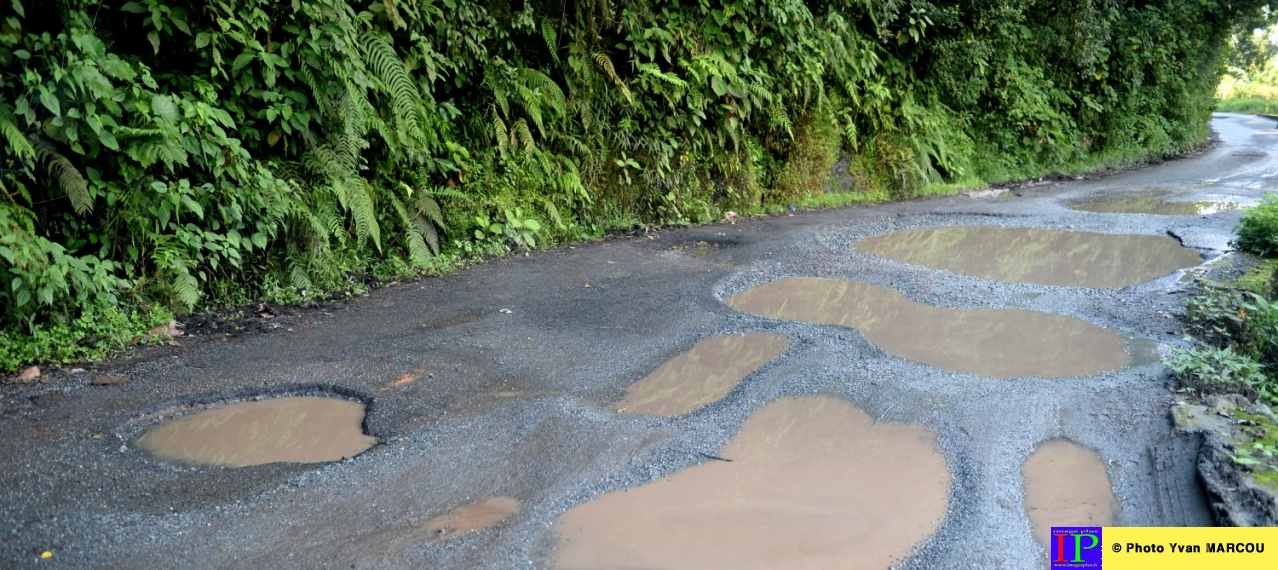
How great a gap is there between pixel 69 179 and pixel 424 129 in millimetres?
3245

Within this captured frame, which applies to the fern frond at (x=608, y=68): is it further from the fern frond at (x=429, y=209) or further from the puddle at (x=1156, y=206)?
the puddle at (x=1156, y=206)

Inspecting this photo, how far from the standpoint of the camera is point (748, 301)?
7.56 m

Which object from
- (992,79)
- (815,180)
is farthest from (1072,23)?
(815,180)

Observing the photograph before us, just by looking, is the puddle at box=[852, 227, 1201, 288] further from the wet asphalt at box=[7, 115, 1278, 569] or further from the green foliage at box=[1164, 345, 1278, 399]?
the green foliage at box=[1164, 345, 1278, 399]

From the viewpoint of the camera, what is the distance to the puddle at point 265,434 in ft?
14.9

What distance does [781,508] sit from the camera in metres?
4.05

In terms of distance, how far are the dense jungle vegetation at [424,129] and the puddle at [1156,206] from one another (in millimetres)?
2376

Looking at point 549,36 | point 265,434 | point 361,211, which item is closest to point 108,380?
point 265,434

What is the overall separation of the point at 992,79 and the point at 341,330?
1397cm

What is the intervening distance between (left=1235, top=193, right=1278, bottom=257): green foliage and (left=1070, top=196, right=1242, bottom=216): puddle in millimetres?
2869

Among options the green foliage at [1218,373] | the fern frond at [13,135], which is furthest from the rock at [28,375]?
the green foliage at [1218,373]

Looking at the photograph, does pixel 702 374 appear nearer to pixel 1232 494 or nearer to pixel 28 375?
pixel 1232 494

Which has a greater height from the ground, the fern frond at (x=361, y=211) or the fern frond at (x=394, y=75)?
the fern frond at (x=394, y=75)

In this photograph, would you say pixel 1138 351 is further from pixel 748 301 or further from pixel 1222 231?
pixel 1222 231
